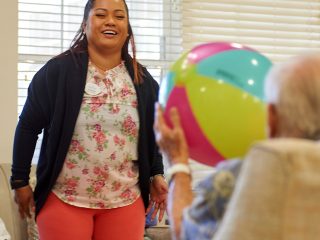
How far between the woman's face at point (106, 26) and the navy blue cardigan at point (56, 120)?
0.08 meters

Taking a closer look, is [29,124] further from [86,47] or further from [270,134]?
[270,134]

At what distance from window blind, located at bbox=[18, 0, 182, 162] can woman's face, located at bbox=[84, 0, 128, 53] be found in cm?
118

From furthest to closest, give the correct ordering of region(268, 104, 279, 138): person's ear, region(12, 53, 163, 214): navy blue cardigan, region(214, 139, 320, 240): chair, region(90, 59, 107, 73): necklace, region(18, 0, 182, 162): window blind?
region(18, 0, 182, 162): window blind < region(90, 59, 107, 73): necklace < region(12, 53, 163, 214): navy blue cardigan < region(268, 104, 279, 138): person's ear < region(214, 139, 320, 240): chair

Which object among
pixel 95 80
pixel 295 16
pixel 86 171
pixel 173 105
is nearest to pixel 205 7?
pixel 295 16

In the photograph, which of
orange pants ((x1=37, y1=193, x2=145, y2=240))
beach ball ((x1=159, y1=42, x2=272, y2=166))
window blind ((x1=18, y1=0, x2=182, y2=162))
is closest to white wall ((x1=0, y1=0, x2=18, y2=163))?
window blind ((x1=18, y1=0, x2=182, y2=162))

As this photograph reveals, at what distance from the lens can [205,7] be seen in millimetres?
3250

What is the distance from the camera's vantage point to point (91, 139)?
1819mm

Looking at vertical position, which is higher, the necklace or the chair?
the necklace

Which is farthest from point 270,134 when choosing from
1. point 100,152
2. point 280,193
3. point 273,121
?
point 100,152

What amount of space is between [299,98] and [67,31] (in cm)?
236

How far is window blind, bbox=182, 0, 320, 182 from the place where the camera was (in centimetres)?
323

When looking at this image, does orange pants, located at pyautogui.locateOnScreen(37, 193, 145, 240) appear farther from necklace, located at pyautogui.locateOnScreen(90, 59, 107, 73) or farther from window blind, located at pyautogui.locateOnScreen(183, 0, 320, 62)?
window blind, located at pyautogui.locateOnScreen(183, 0, 320, 62)

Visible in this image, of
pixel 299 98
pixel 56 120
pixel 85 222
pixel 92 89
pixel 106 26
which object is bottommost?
pixel 85 222

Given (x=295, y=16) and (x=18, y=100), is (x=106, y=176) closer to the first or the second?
(x=18, y=100)
